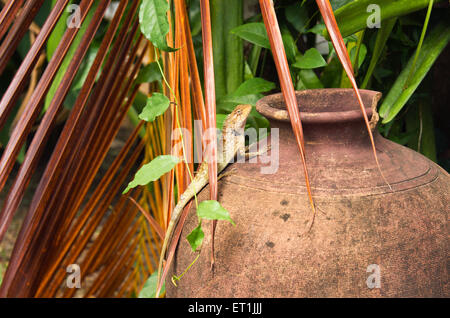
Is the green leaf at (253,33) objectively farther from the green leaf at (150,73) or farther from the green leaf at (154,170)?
the green leaf at (154,170)

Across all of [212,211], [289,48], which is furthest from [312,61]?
[212,211]

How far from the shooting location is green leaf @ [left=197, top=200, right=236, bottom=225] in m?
0.82

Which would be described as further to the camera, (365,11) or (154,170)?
(365,11)

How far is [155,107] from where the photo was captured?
3.11 feet

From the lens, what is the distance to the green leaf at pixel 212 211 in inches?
32.3

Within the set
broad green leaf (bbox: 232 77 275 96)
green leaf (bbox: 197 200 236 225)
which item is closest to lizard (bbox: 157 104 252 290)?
green leaf (bbox: 197 200 236 225)

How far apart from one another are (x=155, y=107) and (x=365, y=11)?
0.52 metres

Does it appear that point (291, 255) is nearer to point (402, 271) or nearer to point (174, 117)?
point (402, 271)

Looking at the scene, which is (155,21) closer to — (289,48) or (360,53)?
(289,48)

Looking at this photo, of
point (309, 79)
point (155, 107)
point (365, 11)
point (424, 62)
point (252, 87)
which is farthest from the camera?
point (309, 79)

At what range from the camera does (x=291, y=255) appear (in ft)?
2.68

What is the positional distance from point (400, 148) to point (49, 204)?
818 mm

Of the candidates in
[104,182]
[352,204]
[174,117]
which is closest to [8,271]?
[174,117]

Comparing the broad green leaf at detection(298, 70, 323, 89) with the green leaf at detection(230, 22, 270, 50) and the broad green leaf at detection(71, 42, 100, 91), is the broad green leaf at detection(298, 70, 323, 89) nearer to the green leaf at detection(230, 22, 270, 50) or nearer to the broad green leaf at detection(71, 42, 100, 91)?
the green leaf at detection(230, 22, 270, 50)
